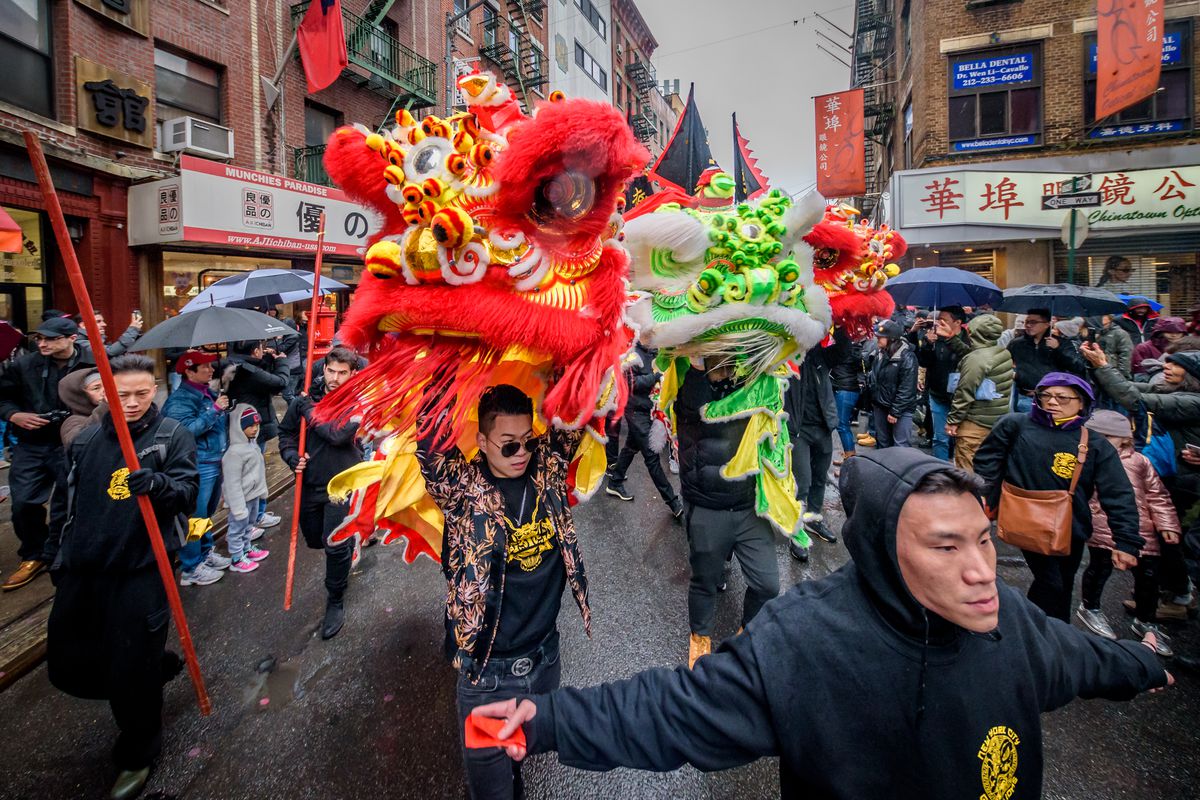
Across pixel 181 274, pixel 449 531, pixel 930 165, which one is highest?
pixel 930 165

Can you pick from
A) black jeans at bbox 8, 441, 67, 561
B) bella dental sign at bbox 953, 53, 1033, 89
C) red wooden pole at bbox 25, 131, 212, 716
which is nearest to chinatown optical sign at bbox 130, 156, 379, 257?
black jeans at bbox 8, 441, 67, 561

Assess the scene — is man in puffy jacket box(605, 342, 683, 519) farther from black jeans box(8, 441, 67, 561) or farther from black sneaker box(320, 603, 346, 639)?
black jeans box(8, 441, 67, 561)

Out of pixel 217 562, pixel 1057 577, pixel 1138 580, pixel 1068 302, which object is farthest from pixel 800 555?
pixel 217 562

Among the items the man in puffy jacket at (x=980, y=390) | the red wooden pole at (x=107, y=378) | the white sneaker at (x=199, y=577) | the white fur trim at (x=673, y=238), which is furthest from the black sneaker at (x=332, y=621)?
the man in puffy jacket at (x=980, y=390)

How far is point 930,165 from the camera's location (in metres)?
13.6

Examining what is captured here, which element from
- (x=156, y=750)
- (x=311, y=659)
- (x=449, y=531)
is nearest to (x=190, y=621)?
(x=311, y=659)

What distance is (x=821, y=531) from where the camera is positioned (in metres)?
4.85

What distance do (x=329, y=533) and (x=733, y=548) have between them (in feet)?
8.29

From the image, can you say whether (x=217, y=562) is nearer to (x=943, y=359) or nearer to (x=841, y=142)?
(x=943, y=359)

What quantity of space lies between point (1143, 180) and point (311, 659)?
59.1 ft

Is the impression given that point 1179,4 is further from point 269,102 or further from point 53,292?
point 53,292

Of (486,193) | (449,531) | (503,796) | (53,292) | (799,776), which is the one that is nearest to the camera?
(799,776)

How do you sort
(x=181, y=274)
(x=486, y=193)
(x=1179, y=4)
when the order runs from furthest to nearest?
(x=1179, y=4) < (x=181, y=274) < (x=486, y=193)

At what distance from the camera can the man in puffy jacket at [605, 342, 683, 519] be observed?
5.17 meters
